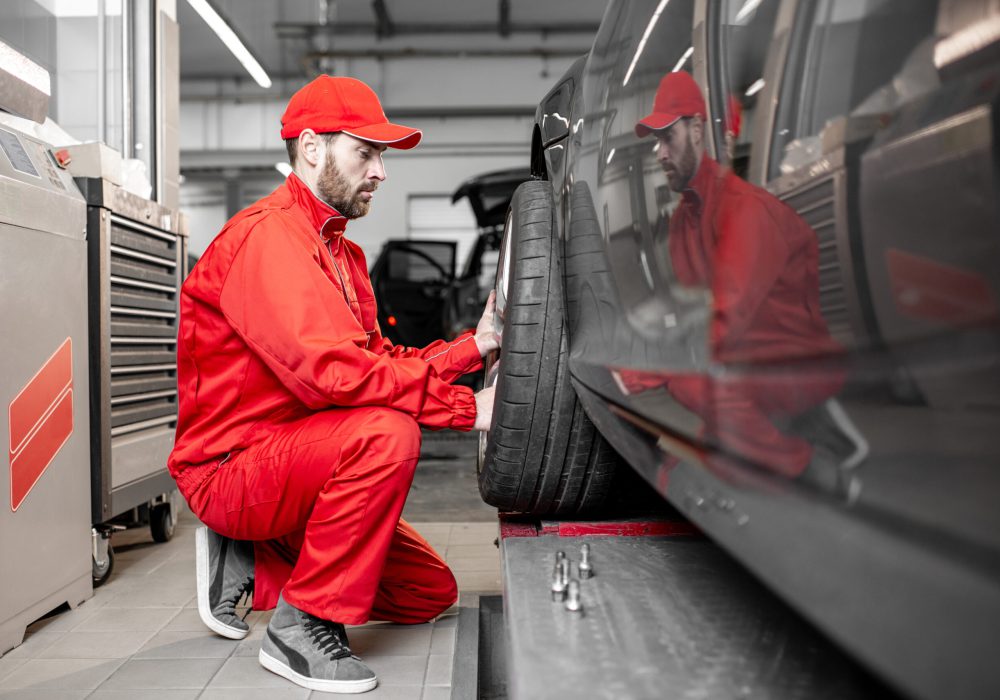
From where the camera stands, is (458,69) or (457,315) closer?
(457,315)

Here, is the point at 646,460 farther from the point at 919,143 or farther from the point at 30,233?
the point at 30,233

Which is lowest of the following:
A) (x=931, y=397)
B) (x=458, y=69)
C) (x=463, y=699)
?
(x=463, y=699)

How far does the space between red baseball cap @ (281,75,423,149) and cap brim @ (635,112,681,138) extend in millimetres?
908

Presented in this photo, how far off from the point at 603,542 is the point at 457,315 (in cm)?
511

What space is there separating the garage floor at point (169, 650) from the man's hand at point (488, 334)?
2.10 feet

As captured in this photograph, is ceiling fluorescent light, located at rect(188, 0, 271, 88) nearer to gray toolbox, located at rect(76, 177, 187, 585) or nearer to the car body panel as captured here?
gray toolbox, located at rect(76, 177, 187, 585)

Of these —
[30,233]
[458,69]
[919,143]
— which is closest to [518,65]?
[458,69]

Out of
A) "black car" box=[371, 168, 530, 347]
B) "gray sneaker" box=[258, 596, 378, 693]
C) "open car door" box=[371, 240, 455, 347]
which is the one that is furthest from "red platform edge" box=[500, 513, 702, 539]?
"open car door" box=[371, 240, 455, 347]

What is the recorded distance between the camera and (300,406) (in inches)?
69.4

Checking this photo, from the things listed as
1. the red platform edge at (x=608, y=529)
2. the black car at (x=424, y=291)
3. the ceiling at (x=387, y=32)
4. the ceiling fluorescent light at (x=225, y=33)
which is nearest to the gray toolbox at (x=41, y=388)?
the red platform edge at (x=608, y=529)

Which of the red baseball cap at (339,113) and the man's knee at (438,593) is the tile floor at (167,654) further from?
the red baseball cap at (339,113)

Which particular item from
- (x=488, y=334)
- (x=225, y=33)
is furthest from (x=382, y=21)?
(x=488, y=334)

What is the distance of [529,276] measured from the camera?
4.77 ft

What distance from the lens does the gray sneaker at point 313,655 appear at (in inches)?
61.4
